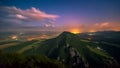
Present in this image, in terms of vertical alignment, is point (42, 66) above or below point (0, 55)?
below

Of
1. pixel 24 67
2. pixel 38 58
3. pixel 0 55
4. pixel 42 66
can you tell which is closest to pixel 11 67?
pixel 24 67

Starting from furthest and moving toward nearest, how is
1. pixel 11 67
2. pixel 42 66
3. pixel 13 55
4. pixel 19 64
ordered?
pixel 13 55 → pixel 42 66 → pixel 19 64 → pixel 11 67

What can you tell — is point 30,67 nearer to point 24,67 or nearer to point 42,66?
point 24,67

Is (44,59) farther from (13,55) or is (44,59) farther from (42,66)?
(13,55)

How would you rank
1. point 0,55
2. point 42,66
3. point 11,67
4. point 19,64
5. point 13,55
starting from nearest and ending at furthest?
point 11,67 < point 19,64 < point 0,55 < point 42,66 < point 13,55

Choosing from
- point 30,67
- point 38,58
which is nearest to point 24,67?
point 30,67

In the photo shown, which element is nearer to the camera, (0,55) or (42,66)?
(0,55)

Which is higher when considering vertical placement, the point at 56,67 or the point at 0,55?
the point at 0,55

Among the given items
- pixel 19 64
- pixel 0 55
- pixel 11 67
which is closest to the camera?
pixel 11 67

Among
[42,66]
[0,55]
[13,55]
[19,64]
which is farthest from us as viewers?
[13,55]
